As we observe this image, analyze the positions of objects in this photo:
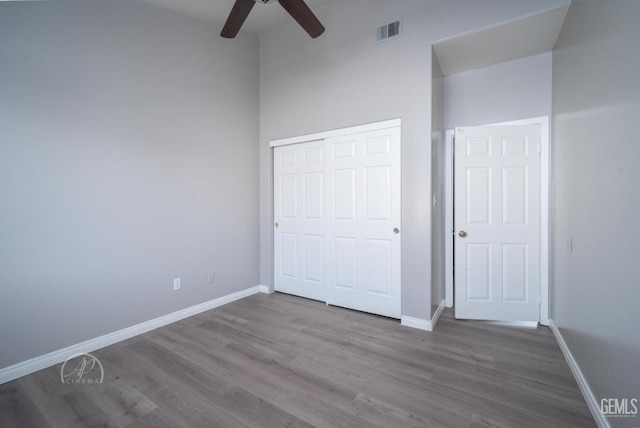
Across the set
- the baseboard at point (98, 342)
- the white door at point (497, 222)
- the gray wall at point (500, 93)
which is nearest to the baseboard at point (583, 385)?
the white door at point (497, 222)

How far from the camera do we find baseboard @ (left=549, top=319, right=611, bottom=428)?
5.08 feet

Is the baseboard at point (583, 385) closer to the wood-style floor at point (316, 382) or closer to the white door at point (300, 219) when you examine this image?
the wood-style floor at point (316, 382)

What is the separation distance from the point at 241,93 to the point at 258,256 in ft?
7.54

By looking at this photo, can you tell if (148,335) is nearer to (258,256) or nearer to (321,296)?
(258,256)

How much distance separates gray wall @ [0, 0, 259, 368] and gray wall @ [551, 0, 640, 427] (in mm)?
3481

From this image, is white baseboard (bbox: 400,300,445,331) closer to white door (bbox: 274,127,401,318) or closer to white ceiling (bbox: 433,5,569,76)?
white door (bbox: 274,127,401,318)

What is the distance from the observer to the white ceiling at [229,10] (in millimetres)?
2961

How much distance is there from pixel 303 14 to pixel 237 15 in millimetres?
525

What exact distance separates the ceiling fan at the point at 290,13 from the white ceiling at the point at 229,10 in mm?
1022

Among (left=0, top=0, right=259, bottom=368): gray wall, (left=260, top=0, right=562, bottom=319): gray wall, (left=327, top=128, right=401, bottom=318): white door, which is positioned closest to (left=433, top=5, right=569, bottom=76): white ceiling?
(left=260, top=0, right=562, bottom=319): gray wall

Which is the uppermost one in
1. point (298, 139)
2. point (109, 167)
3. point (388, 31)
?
point (388, 31)

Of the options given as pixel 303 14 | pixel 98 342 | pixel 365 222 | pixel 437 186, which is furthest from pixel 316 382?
pixel 303 14

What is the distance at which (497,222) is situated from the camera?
304 centimetres

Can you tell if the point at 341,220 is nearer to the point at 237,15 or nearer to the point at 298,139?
the point at 298,139
